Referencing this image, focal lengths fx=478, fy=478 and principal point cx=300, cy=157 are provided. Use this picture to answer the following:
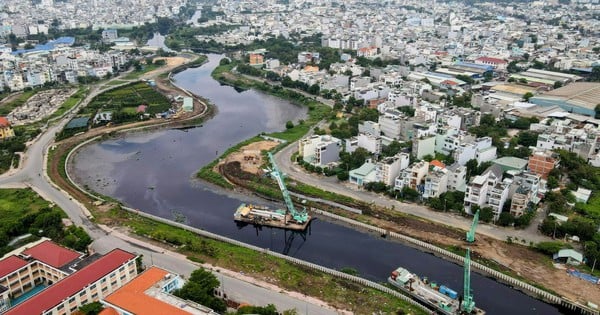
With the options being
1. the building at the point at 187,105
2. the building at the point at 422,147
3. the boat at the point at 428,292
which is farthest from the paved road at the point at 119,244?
the building at the point at 422,147

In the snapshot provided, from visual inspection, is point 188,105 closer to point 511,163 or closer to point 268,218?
point 268,218

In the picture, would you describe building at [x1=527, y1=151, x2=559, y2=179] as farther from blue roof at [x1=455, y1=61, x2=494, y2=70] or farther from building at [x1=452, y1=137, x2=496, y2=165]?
blue roof at [x1=455, y1=61, x2=494, y2=70]

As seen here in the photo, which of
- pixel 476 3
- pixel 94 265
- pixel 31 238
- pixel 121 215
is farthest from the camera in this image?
pixel 476 3

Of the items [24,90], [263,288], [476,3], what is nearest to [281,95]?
[24,90]

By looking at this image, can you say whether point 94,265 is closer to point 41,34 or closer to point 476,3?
point 41,34

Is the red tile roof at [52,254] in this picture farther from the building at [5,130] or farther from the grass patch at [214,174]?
the building at [5,130]

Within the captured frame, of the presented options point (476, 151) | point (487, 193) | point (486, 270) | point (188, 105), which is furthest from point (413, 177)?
point (188, 105)

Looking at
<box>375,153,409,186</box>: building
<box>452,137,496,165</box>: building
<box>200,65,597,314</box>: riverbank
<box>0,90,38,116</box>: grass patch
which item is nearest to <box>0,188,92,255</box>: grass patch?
<box>200,65,597,314</box>: riverbank
